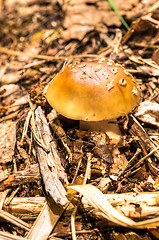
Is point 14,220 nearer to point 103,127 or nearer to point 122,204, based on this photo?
point 122,204

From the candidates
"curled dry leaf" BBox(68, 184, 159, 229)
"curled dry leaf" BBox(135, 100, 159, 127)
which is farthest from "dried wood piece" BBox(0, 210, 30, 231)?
"curled dry leaf" BBox(135, 100, 159, 127)

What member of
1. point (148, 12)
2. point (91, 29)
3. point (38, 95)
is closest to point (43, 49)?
point (91, 29)

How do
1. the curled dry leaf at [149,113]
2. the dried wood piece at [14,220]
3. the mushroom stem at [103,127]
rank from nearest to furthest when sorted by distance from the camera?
1. the dried wood piece at [14,220]
2. the mushroom stem at [103,127]
3. the curled dry leaf at [149,113]

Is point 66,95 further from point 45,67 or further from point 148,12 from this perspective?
point 148,12

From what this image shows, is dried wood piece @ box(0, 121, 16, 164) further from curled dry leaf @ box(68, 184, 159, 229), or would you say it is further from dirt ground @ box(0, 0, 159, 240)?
Answer: curled dry leaf @ box(68, 184, 159, 229)

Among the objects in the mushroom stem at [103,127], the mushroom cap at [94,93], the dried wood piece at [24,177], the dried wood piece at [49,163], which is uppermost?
the mushroom cap at [94,93]

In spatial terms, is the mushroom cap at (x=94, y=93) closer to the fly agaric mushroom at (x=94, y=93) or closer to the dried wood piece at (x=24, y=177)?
the fly agaric mushroom at (x=94, y=93)

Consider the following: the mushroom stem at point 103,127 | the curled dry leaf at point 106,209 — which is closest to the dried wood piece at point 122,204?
the curled dry leaf at point 106,209

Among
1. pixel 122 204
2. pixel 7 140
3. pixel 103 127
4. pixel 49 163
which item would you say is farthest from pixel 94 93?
pixel 7 140
